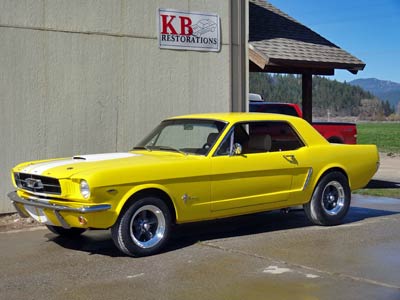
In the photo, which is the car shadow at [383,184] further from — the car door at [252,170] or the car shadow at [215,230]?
the car door at [252,170]

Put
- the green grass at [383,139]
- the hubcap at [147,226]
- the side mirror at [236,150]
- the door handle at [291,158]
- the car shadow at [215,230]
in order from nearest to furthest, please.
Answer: the hubcap at [147,226], the car shadow at [215,230], the side mirror at [236,150], the door handle at [291,158], the green grass at [383,139]

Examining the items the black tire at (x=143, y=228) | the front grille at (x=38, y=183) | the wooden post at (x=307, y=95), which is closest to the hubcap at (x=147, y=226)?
the black tire at (x=143, y=228)

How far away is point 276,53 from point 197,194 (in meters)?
6.06

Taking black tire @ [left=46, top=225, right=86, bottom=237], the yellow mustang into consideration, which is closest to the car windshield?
the yellow mustang

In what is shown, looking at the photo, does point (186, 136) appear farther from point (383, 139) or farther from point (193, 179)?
point (383, 139)

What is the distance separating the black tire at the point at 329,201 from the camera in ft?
28.0

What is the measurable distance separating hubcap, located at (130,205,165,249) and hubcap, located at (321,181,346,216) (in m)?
2.77

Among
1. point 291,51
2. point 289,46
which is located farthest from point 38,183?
point 289,46

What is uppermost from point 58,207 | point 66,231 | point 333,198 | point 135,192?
point 135,192

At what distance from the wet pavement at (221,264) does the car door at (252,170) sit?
518mm

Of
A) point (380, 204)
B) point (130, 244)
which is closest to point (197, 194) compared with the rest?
point (130, 244)

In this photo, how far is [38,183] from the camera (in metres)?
6.97

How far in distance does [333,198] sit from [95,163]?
3.70m

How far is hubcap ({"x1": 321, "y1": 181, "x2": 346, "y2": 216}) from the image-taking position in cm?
870
